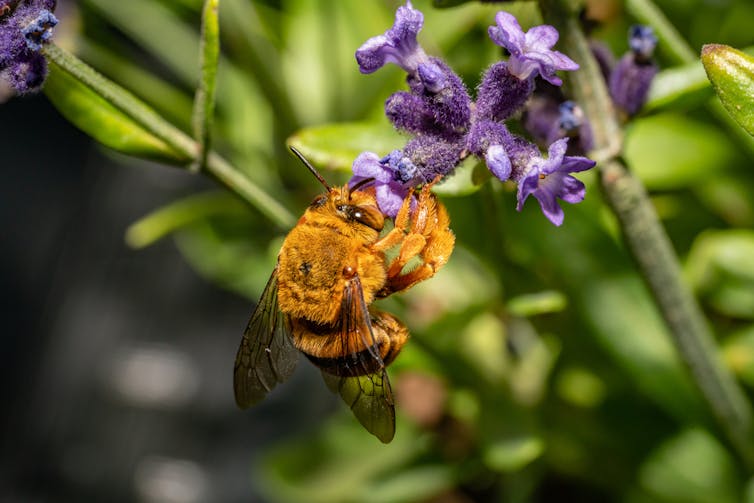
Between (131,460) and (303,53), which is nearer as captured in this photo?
(303,53)

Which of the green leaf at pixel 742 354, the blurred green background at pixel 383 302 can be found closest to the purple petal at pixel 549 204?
the blurred green background at pixel 383 302

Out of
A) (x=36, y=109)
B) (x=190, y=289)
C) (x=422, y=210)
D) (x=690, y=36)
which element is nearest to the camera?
(x=422, y=210)

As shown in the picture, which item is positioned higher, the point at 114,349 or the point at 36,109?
the point at 36,109

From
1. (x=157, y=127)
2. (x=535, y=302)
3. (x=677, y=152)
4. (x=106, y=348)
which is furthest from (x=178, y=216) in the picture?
(x=677, y=152)

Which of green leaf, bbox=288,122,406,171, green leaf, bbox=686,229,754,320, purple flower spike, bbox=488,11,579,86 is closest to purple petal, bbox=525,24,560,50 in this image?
purple flower spike, bbox=488,11,579,86

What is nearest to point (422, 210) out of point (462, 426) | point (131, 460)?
point (462, 426)

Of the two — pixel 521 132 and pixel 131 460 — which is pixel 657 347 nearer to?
pixel 521 132

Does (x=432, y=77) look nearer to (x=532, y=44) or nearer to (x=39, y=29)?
(x=532, y=44)

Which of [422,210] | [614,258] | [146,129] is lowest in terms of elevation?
[614,258]
